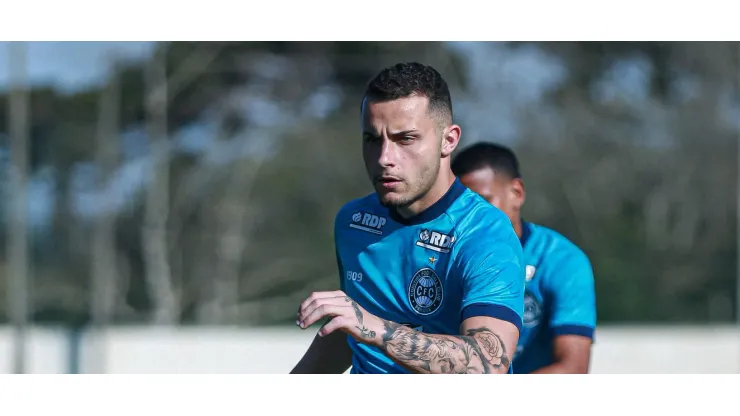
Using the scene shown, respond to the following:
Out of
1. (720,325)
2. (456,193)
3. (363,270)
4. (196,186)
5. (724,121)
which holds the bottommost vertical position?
(720,325)

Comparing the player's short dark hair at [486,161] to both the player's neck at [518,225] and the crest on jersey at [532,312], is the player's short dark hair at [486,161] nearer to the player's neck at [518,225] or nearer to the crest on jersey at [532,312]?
the player's neck at [518,225]

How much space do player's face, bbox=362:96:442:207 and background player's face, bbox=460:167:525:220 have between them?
106 centimetres

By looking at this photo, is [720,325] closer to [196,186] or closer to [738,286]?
[738,286]

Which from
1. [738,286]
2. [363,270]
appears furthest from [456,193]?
[738,286]

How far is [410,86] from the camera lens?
2.70 metres

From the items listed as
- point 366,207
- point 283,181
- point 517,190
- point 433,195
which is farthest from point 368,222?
point 283,181

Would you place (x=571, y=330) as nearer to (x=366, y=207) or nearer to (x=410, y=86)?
(x=366, y=207)

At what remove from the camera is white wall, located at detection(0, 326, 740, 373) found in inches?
354

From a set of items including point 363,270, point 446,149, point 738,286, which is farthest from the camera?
point 738,286

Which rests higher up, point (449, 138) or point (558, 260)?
point (449, 138)

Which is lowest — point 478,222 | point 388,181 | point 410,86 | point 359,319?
point 359,319

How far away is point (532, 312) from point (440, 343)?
148cm

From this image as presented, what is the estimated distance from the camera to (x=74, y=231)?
12359mm

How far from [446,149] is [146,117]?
35.5 feet
